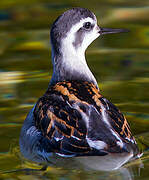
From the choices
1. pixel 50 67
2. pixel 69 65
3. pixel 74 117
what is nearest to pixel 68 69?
pixel 69 65

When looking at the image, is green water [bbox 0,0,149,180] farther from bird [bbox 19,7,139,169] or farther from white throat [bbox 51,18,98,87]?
white throat [bbox 51,18,98,87]

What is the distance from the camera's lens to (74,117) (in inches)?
308

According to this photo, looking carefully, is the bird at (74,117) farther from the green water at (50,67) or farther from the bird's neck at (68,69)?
the green water at (50,67)

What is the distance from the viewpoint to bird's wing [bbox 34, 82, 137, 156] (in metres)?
7.39

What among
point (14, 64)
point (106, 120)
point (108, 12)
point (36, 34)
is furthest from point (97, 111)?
point (108, 12)

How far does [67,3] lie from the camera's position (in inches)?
655

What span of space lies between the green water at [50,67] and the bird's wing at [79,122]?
452 mm

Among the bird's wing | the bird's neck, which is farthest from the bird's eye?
the bird's wing

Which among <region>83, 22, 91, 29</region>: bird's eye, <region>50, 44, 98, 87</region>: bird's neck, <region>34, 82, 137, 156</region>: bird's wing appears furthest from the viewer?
<region>83, 22, 91, 29</region>: bird's eye

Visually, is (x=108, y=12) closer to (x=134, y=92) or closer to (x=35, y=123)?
(x=134, y=92)

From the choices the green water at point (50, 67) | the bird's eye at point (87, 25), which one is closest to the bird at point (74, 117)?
the bird's eye at point (87, 25)

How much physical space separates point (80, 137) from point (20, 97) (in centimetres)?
350

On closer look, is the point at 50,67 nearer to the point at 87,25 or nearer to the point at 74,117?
the point at 87,25

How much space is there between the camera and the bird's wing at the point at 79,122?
7.39 meters
